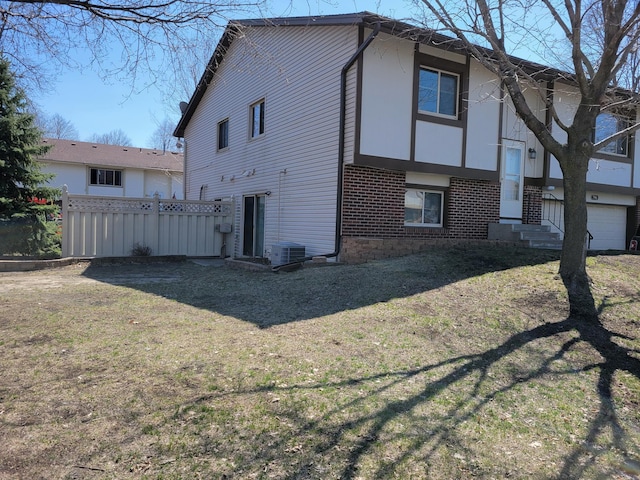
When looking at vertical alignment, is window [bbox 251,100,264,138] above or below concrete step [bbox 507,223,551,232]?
above

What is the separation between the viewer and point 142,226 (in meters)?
14.0

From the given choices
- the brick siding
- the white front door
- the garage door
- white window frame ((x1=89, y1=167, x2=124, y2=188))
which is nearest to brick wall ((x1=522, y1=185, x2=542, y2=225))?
the white front door

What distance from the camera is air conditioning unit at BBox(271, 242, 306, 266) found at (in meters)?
11.2

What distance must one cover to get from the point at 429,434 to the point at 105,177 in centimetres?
3140

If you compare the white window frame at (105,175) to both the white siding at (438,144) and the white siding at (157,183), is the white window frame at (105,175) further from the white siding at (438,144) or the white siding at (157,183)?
the white siding at (438,144)

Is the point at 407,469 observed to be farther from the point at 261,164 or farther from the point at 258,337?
the point at 261,164

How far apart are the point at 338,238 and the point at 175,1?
19.6 ft

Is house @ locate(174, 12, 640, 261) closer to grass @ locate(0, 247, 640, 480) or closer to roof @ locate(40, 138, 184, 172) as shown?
grass @ locate(0, 247, 640, 480)

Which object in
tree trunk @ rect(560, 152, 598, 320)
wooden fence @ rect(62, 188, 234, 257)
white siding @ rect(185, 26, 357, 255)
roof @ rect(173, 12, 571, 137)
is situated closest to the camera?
tree trunk @ rect(560, 152, 598, 320)

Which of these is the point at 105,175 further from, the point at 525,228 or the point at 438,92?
the point at 525,228

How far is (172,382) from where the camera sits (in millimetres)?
3977

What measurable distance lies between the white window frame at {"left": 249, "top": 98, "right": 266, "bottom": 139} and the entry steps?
7.44 metres

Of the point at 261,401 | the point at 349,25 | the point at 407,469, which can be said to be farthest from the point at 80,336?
the point at 349,25

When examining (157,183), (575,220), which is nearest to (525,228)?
(575,220)
